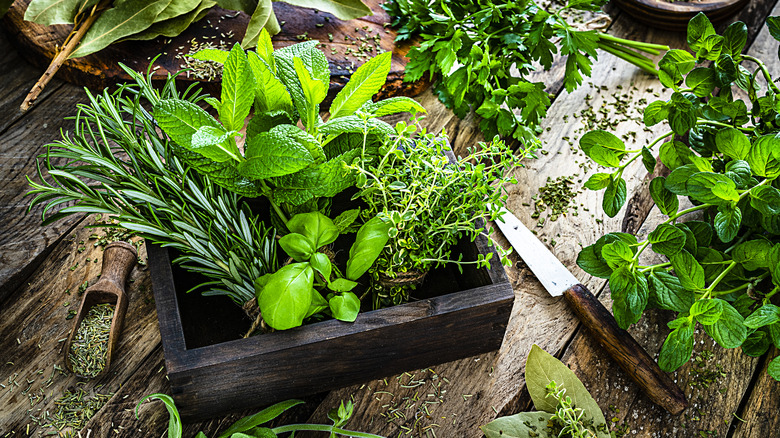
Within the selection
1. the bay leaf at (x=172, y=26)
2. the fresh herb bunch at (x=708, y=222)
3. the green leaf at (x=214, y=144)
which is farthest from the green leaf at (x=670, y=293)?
the bay leaf at (x=172, y=26)

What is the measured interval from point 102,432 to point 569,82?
3.22 ft

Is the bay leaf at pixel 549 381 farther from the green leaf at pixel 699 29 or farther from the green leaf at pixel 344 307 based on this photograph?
the green leaf at pixel 699 29

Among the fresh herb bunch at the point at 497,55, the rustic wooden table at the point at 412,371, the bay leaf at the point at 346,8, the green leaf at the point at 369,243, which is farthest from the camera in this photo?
the bay leaf at the point at 346,8

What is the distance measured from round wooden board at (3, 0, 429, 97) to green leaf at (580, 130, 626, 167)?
424 mm

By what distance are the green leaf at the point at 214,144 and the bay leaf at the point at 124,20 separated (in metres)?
0.52

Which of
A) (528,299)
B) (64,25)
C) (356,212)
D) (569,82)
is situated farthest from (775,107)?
(64,25)

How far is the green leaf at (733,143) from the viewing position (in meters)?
0.86

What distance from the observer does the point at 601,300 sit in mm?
1057

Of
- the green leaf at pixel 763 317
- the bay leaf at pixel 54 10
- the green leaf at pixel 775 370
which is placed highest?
the bay leaf at pixel 54 10

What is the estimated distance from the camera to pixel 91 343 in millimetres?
936

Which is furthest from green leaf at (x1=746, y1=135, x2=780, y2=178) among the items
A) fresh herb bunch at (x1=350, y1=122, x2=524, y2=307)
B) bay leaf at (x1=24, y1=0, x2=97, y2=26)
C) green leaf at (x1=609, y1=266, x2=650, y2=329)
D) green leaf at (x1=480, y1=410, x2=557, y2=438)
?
bay leaf at (x1=24, y1=0, x2=97, y2=26)

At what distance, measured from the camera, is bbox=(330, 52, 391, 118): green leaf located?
837 mm

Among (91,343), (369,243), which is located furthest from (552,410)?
(91,343)

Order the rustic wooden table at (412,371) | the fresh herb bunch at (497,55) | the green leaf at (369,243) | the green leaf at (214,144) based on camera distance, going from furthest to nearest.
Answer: the fresh herb bunch at (497,55) → the rustic wooden table at (412,371) → the green leaf at (369,243) → the green leaf at (214,144)
